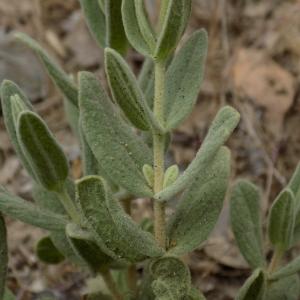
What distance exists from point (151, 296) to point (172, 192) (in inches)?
16.8

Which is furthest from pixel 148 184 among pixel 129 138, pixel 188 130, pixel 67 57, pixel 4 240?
pixel 67 57

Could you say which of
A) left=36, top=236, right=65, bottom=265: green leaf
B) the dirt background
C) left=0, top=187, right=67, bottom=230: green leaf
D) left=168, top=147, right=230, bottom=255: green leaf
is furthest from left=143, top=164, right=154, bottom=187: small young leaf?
the dirt background

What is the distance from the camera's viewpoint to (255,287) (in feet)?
5.60

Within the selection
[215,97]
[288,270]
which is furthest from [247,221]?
[215,97]

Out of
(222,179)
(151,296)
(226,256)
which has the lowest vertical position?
(226,256)

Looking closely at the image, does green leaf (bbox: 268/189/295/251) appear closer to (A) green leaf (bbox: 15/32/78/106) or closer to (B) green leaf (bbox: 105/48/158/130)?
(B) green leaf (bbox: 105/48/158/130)

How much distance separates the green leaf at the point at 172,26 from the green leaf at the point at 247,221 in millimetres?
450

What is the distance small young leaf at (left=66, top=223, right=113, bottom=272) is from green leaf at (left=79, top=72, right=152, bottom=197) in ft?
0.47

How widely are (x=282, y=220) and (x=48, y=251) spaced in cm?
66

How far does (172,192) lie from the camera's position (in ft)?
4.84

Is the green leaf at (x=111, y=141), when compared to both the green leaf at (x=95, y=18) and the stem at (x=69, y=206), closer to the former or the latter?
the stem at (x=69, y=206)

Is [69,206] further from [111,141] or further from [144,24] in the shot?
[144,24]

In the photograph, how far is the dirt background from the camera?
2.60m

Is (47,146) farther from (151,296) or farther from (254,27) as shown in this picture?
(254,27)
